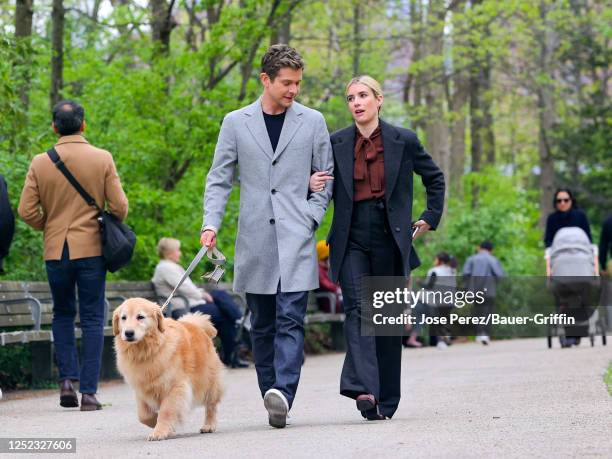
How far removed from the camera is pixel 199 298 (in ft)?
53.1

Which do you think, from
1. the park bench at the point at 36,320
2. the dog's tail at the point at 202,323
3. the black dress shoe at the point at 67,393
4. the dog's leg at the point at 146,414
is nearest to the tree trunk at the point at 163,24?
the park bench at the point at 36,320

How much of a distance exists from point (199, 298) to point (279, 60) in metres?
8.24

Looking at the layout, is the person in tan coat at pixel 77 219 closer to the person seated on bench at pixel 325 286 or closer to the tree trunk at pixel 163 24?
the tree trunk at pixel 163 24

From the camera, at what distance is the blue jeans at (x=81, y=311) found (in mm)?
10312

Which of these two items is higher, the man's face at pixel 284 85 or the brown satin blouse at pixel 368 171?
the man's face at pixel 284 85

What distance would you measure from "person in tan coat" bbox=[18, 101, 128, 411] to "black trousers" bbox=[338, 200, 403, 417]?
2647 mm

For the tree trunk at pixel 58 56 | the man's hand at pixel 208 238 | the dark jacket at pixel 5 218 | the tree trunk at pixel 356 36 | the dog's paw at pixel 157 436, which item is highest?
the tree trunk at pixel 356 36

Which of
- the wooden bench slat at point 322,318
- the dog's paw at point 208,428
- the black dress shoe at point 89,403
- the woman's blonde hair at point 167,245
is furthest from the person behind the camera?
the wooden bench slat at point 322,318

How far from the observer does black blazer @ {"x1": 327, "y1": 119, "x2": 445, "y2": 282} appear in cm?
826

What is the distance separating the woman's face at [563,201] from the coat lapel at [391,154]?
9152 mm

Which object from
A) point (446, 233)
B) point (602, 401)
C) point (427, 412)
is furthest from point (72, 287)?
point (446, 233)

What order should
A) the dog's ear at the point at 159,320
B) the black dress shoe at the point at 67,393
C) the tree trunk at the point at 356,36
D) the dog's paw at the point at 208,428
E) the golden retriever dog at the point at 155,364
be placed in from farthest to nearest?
the tree trunk at the point at 356,36, the black dress shoe at the point at 67,393, the dog's paw at the point at 208,428, the dog's ear at the point at 159,320, the golden retriever dog at the point at 155,364

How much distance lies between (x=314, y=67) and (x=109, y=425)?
2759 cm

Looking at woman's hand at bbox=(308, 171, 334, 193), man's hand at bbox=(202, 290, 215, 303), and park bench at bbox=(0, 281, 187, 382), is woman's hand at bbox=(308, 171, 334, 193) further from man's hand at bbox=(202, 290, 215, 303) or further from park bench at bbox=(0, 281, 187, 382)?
man's hand at bbox=(202, 290, 215, 303)
